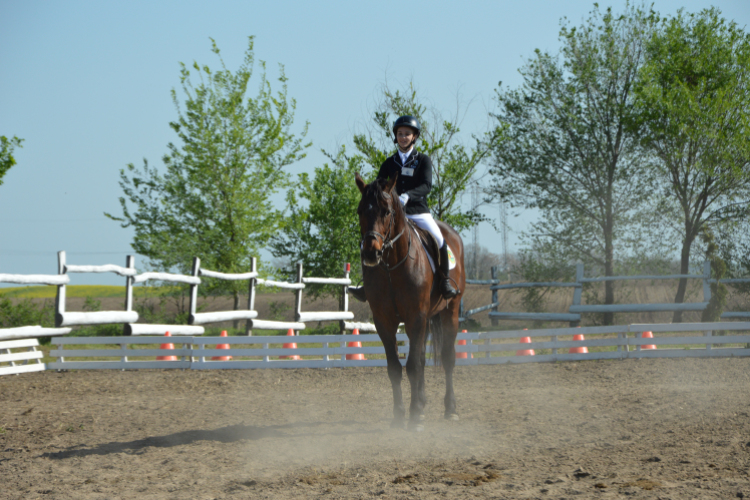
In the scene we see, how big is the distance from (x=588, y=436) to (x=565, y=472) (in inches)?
55.4

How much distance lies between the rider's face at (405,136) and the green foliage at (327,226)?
1850 cm

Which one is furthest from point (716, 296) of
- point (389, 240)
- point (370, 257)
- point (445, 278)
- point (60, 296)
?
point (60, 296)

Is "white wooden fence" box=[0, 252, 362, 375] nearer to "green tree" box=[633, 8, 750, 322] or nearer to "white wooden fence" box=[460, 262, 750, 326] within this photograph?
"white wooden fence" box=[460, 262, 750, 326]

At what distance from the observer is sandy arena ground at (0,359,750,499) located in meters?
3.90

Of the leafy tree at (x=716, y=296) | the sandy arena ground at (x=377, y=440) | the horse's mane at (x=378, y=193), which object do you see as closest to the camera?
the sandy arena ground at (x=377, y=440)

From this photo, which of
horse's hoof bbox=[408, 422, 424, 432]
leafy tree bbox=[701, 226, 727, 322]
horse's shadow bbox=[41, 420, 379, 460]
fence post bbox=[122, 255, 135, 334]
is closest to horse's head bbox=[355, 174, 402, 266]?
horse's hoof bbox=[408, 422, 424, 432]

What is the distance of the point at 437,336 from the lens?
720 cm

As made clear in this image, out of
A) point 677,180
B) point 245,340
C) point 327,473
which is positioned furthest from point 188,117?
point 327,473

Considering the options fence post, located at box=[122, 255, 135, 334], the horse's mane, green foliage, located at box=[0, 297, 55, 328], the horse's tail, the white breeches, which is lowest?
green foliage, located at box=[0, 297, 55, 328]

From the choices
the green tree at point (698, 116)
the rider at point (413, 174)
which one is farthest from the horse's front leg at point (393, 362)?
the green tree at point (698, 116)

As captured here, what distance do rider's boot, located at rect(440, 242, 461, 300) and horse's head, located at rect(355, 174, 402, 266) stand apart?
1.15 m

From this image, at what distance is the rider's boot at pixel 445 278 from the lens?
6.61 metres

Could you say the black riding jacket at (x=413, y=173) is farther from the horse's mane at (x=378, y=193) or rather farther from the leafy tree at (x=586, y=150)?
the leafy tree at (x=586, y=150)

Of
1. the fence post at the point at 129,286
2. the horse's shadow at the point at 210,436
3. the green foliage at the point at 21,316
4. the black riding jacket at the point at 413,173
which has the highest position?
the black riding jacket at the point at 413,173
